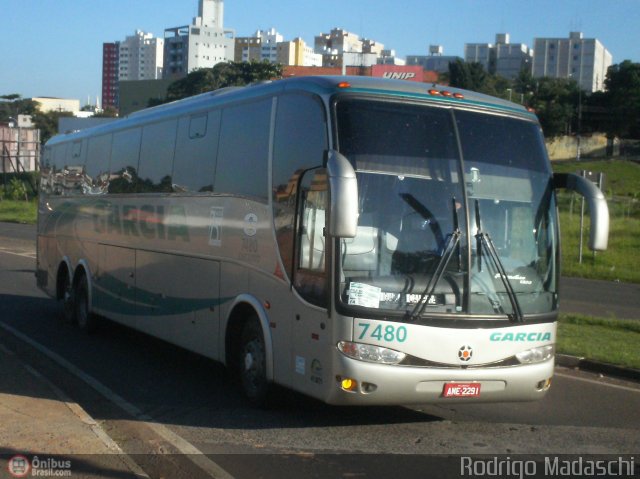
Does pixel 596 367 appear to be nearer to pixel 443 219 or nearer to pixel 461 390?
pixel 461 390

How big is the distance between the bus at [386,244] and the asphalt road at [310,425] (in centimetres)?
41

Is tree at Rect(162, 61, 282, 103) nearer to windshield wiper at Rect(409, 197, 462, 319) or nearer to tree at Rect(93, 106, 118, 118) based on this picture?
tree at Rect(93, 106, 118, 118)

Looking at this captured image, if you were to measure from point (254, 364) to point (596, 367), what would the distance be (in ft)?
16.7

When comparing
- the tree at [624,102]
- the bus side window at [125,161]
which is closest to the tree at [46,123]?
the tree at [624,102]

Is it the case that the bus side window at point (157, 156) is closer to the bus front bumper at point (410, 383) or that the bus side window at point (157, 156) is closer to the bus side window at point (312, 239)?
the bus side window at point (312, 239)

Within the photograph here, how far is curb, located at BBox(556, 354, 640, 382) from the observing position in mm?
11414

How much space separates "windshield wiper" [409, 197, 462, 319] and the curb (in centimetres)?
471

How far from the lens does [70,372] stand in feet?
36.6

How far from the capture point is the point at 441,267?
7793 millimetres

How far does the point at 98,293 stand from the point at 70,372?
357 cm

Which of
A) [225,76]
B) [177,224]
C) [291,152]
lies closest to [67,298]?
[177,224]

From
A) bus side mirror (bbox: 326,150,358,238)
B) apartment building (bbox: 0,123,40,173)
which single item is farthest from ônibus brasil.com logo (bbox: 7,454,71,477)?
apartment building (bbox: 0,123,40,173)

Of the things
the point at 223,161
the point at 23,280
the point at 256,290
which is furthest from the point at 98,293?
the point at 23,280

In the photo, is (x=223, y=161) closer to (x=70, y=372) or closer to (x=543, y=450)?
(x=70, y=372)
